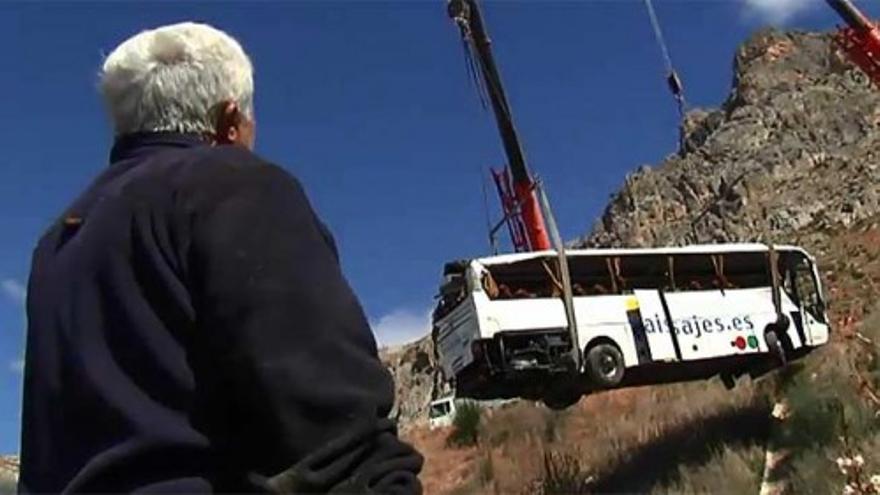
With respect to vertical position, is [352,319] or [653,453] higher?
[653,453]

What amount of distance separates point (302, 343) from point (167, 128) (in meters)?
0.57

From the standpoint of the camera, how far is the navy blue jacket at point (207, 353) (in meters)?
2.18

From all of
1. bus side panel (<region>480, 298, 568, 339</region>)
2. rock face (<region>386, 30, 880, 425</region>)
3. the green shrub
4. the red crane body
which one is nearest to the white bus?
bus side panel (<region>480, 298, 568, 339</region>)

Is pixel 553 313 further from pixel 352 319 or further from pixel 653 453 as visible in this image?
pixel 352 319

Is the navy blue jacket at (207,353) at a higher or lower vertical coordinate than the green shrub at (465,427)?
lower

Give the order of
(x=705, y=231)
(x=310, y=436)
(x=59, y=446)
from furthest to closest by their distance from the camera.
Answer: (x=705, y=231), (x=59, y=446), (x=310, y=436)

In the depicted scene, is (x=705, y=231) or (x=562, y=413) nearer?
(x=562, y=413)

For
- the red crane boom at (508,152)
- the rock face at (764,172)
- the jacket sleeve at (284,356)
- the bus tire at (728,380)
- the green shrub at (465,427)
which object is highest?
the rock face at (764,172)

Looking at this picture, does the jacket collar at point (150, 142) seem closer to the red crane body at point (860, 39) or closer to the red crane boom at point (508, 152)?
the red crane boom at point (508, 152)

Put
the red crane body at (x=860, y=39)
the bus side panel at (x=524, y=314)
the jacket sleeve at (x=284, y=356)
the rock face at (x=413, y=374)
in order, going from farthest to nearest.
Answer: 1. the rock face at (x=413, y=374)
2. the red crane body at (x=860, y=39)
3. the bus side panel at (x=524, y=314)
4. the jacket sleeve at (x=284, y=356)

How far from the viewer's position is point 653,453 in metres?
18.1

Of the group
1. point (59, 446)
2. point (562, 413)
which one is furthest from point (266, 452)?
point (562, 413)

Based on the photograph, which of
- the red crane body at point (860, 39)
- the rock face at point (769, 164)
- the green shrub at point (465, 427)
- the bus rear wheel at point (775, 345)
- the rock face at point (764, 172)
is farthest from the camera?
the rock face at point (769, 164)

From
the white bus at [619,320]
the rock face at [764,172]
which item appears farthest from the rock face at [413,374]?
the white bus at [619,320]
